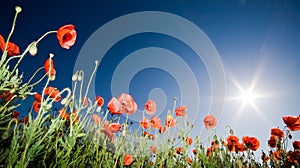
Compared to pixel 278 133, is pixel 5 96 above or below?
below

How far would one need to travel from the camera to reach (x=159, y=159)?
390cm

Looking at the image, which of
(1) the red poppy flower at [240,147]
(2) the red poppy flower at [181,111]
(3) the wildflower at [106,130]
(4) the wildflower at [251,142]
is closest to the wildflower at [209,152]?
(1) the red poppy flower at [240,147]

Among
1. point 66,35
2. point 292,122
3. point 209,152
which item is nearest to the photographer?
point 66,35

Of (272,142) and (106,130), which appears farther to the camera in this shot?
(272,142)

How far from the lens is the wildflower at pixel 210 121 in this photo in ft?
13.2

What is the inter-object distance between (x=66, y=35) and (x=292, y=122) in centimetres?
345

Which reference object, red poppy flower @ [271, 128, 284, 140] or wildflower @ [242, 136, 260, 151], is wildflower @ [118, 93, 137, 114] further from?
red poppy flower @ [271, 128, 284, 140]

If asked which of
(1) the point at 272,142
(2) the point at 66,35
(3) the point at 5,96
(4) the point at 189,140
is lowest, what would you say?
(3) the point at 5,96

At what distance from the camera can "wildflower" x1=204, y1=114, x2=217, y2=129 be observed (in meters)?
4.04

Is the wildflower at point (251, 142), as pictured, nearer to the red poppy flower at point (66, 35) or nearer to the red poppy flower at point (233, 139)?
the red poppy flower at point (233, 139)

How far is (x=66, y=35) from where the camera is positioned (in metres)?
2.11

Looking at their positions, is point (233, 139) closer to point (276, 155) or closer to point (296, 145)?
point (276, 155)

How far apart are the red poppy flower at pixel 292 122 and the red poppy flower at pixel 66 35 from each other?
130 inches

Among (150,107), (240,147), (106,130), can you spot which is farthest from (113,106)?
(240,147)
